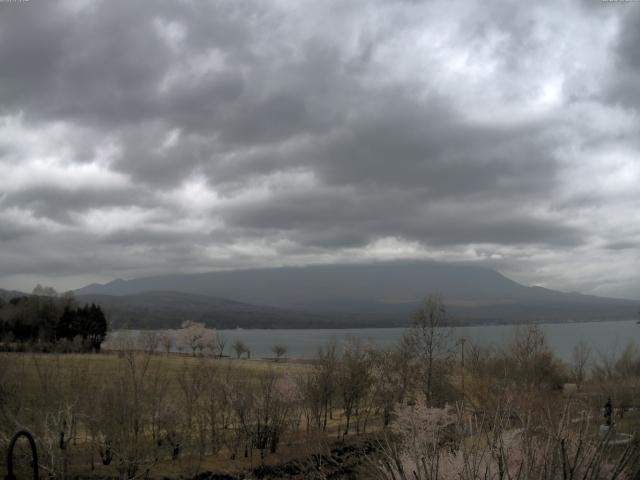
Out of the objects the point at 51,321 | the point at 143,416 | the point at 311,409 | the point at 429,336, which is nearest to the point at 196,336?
the point at 51,321

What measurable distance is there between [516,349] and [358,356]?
14.3 m

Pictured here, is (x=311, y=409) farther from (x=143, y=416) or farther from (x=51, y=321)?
(x=51, y=321)

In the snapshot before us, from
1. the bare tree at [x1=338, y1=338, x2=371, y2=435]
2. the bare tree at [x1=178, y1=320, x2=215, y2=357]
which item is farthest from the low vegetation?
the bare tree at [x1=178, y1=320, x2=215, y2=357]

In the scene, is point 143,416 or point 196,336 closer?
point 143,416

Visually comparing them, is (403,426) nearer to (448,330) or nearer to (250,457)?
(250,457)

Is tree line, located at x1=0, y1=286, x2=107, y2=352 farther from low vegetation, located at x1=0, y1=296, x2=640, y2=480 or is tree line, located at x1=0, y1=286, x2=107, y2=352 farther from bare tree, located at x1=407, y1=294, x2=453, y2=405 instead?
bare tree, located at x1=407, y1=294, x2=453, y2=405

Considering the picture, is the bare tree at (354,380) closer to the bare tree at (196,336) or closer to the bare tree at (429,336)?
the bare tree at (429,336)

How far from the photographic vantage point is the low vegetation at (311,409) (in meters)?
16.5

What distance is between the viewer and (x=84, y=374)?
2705 centimetres

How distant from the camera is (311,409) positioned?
3994 cm

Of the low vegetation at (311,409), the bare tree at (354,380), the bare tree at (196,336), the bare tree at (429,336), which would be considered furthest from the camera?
the bare tree at (196,336)

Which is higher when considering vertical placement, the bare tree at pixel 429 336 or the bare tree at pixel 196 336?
the bare tree at pixel 429 336

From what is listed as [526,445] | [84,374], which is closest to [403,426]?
[84,374]

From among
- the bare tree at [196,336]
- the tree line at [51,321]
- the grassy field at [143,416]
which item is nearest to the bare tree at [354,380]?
the grassy field at [143,416]
